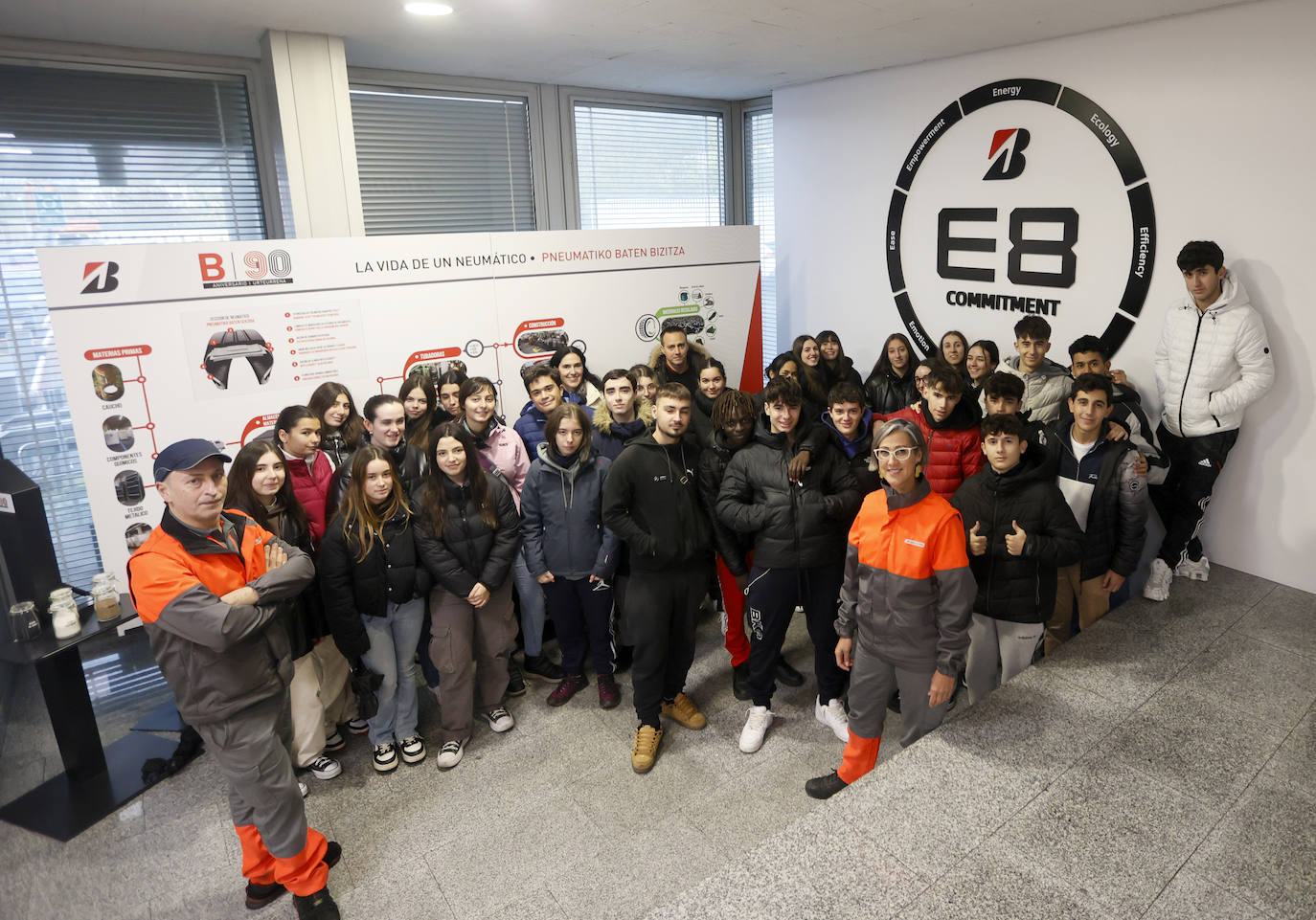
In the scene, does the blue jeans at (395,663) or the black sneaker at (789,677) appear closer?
the blue jeans at (395,663)

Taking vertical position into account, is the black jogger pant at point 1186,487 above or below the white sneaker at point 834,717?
above

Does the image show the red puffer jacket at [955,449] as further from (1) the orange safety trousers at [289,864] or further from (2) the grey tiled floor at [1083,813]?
(1) the orange safety trousers at [289,864]

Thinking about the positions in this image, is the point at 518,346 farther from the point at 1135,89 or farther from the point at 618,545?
the point at 1135,89

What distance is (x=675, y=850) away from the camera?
2939 mm

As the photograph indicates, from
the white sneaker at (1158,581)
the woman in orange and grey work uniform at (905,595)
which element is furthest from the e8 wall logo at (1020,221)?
the woman in orange and grey work uniform at (905,595)

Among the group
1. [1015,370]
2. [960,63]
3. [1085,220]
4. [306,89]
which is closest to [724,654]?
[1015,370]

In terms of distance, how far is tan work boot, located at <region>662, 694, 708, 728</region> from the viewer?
3641mm

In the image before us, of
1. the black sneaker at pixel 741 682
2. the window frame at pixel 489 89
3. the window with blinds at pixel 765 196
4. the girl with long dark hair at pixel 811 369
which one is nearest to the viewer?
the black sneaker at pixel 741 682

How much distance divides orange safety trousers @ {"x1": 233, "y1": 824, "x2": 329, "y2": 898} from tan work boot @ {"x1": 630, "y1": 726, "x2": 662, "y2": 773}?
121cm

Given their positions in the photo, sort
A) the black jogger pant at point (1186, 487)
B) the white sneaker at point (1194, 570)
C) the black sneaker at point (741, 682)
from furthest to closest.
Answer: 1. the white sneaker at point (1194, 570)
2. the black jogger pant at point (1186, 487)
3. the black sneaker at point (741, 682)

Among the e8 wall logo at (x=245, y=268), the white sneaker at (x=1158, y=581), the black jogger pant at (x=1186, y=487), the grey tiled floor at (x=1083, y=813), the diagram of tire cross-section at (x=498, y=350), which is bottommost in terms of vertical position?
the grey tiled floor at (x=1083, y=813)

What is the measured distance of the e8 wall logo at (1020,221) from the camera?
4.76 metres

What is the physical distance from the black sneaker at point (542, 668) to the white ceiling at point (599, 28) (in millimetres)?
3187

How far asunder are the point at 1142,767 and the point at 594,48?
15.2ft
